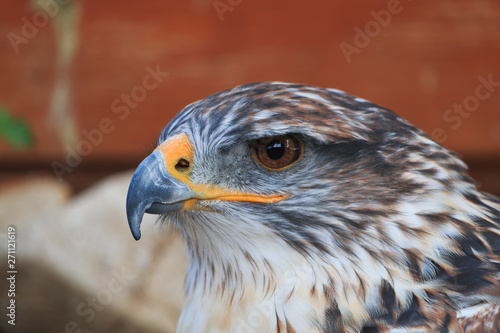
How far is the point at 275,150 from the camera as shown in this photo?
173cm

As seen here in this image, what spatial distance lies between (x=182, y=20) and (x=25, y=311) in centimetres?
238

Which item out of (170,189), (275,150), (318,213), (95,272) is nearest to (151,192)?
(170,189)

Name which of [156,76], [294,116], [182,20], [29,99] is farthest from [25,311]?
[294,116]

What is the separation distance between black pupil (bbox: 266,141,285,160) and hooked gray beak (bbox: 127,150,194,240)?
0.29m

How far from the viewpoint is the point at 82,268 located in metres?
3.83

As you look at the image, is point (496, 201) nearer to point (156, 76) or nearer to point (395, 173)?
point (395, 173)

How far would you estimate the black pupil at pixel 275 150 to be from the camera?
1724 mm

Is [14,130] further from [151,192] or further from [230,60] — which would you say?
[151,192]

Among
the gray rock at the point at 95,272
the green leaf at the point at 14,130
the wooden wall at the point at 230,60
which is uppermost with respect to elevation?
the wooden wall at the point at 230,60

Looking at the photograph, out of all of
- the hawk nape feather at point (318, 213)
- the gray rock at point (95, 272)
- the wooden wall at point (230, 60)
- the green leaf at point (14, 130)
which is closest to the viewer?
the hawk nape feather at point (318, 213)

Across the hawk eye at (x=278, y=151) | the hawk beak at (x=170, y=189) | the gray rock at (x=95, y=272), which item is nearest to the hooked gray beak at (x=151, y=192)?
the hawk beak at (x=170, y=189)

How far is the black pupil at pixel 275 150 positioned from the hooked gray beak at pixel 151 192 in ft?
0.95

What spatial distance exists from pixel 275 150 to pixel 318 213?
0.24 metres

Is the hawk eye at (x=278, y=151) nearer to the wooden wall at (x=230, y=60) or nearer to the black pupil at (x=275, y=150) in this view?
the black pupil at (x=275, y=150)
